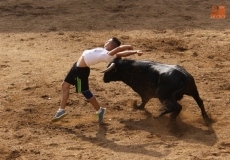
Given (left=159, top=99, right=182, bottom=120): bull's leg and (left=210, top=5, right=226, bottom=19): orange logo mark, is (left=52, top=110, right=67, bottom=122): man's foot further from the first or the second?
(left=210, top=5, right=226, bottom=19): orange logo mark

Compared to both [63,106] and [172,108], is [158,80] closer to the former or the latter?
[172,108]

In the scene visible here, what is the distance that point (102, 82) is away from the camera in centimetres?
1041

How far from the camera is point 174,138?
812 cm

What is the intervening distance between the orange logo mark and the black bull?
21.2ft

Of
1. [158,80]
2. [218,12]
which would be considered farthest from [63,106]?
[218,12]

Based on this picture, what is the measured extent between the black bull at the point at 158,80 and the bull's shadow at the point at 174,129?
0.67 ft

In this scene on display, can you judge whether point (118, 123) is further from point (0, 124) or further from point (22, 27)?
point (22, 27)

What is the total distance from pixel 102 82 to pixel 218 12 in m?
5.98

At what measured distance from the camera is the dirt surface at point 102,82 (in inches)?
311

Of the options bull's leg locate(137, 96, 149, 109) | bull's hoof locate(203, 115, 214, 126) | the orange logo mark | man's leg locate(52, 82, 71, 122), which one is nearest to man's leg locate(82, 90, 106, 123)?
man's leg locate(52, 82, 71, 122)

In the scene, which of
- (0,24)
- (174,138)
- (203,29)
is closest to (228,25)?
(203,29)

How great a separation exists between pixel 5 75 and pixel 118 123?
3093 mm

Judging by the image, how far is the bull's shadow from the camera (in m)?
8.11

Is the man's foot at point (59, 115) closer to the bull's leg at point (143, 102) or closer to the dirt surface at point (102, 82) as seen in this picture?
the dirt surface at point (102, 82)
